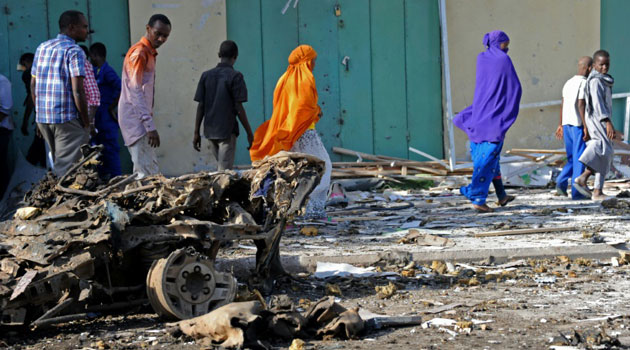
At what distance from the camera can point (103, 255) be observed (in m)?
4.70

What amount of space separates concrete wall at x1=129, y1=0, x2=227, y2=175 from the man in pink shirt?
3.37 meters

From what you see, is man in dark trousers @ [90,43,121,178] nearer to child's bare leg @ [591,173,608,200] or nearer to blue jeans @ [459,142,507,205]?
blue jeans @ [459,142,507,205]

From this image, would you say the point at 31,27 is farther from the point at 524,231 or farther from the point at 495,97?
the point at 524,231

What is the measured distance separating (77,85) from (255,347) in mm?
4192

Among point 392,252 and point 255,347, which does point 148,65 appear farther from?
point 255,347

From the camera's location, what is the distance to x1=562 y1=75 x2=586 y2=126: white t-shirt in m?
10.9

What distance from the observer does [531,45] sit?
1351 cm

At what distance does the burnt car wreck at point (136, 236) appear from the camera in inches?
179

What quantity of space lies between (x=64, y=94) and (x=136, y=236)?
331 cm

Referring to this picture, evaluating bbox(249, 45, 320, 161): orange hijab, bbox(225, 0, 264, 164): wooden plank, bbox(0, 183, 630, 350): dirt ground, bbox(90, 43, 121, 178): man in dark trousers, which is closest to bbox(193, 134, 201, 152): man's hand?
bbox(249, 45, 320, 161): orange hijab

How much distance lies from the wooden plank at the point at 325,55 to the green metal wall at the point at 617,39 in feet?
15.4

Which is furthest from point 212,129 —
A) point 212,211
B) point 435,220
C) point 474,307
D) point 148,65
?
point 474,307

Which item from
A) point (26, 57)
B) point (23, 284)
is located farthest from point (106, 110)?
point (23, 284)

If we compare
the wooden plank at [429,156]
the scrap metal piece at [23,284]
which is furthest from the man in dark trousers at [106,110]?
the scrap metal piece at [23,284]
